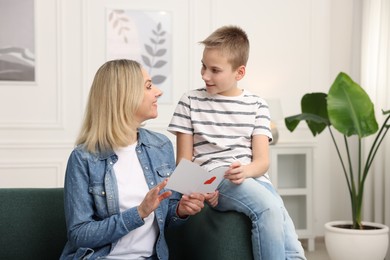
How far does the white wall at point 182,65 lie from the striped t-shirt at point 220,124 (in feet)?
9.33

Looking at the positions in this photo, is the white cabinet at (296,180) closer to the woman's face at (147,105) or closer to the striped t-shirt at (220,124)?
the striped t-shirt at (220,124)

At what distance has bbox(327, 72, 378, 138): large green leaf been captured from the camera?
416 centimetres

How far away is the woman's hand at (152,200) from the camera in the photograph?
2.01 metres

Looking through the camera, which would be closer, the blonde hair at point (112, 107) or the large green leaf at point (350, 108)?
the blonde hair at point (112, 107)

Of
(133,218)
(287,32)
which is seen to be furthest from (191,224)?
(287,32)

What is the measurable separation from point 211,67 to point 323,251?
3287 mm

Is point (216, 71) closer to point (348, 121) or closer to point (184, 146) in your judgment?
point (184, 146)

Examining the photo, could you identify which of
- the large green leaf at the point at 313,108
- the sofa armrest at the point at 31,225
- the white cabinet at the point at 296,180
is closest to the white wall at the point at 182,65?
the white cabinet at the point at 296,180

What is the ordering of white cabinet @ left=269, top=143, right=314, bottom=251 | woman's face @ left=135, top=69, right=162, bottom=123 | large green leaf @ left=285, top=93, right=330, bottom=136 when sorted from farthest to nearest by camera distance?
1. white cabinet @ left=269, top=143, right=314, bottom=251
2. large green leaf @ left=285, top=93, right=330, bottom=136
3. woman's face @ left=135, top=69, right=162, bottom=123

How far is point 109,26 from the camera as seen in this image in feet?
17.5

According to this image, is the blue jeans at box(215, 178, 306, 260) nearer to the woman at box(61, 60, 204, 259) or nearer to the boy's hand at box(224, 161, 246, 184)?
the boy's hand at box(224, 161, 246, 184)

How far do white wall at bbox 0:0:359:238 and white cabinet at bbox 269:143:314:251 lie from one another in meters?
0.24

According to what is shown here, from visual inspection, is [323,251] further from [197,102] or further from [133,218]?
[133,218]

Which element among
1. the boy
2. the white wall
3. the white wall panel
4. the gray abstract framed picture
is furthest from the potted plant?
the gray abstract framed picture
